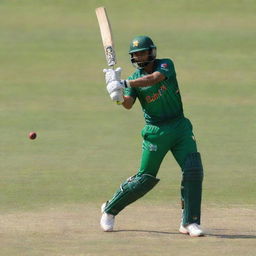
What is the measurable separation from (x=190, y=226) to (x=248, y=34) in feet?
38.1

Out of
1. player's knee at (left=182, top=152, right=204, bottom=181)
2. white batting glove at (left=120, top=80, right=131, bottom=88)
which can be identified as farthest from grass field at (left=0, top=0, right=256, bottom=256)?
white batting glove at (left=120, top=80, right=131, bottom=88)

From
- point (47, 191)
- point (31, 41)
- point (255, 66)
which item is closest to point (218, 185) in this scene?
point (47, 191)

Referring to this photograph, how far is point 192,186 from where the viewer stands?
7625 millimetres

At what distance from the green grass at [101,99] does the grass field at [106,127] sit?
0.07 feet

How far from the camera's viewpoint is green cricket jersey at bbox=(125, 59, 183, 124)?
7.70 m

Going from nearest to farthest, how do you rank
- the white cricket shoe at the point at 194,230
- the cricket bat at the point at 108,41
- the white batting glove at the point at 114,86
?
1. the white batting glove at the point at 114,86
2. the white cricket shoe at the point at 194,230
3. the cricket bat at the point at 108,41

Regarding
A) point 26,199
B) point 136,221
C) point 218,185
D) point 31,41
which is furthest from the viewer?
point 31,41

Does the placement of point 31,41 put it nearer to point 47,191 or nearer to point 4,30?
point 4,30

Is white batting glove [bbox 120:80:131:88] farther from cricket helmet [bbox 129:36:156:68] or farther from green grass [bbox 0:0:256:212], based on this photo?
green grass [bbox 0:0:256:212]

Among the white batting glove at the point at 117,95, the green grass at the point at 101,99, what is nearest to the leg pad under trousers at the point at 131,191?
the white batting glove at the point at 117,95

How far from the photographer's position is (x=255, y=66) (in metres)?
17.0

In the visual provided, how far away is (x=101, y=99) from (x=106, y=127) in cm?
196

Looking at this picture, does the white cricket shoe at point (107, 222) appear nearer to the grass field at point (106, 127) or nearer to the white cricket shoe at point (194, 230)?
the grass field at point (106, 127)

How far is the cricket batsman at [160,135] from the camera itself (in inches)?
300
